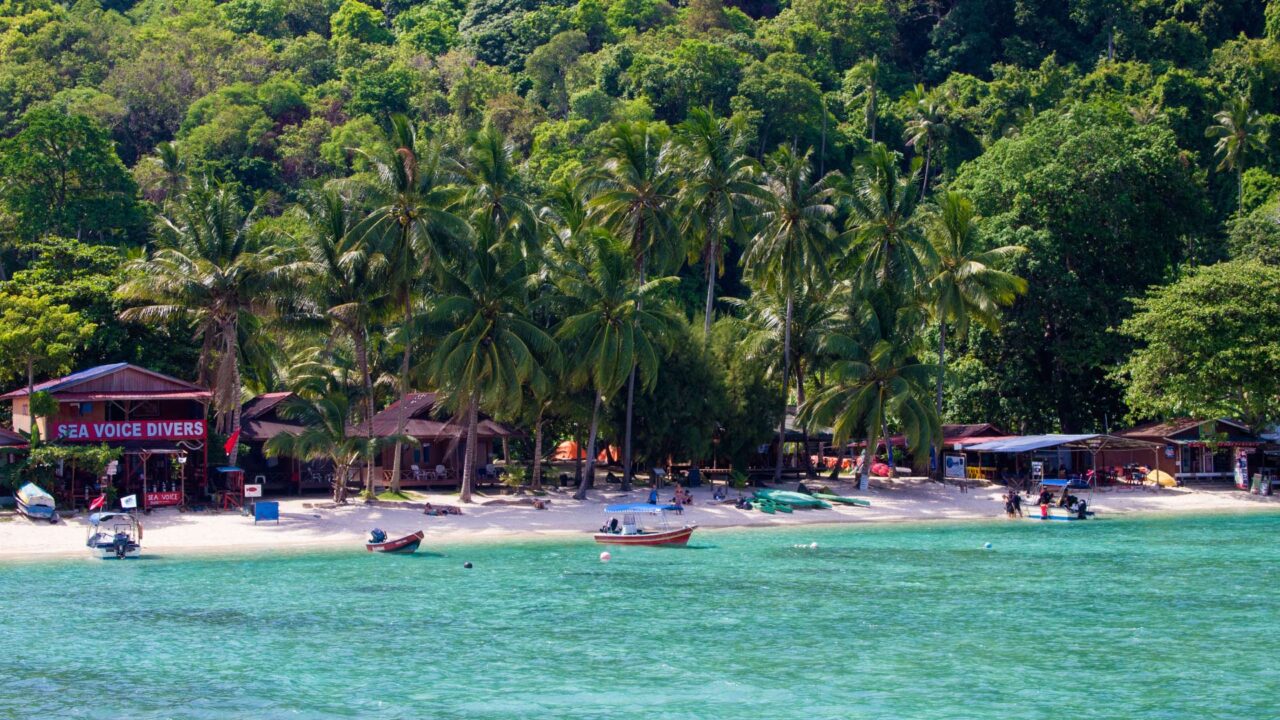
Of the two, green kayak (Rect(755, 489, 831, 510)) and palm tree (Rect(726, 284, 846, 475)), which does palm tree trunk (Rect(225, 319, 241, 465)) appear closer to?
green kayak (Rect(755, 489, 831, 510))

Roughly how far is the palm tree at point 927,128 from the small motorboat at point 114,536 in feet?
204

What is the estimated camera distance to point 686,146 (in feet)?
191

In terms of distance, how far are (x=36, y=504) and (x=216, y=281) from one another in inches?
411

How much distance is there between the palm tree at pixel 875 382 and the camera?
55656 mm

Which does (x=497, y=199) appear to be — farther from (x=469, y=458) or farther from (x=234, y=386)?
(x=234, y=386)

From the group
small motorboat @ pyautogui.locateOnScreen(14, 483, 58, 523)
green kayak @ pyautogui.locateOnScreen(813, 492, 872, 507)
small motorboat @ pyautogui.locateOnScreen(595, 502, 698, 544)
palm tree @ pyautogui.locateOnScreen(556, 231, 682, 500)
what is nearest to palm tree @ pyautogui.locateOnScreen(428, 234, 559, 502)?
palm tree @ pyautogui.locateOnScreen(556, 231, 682, 500)

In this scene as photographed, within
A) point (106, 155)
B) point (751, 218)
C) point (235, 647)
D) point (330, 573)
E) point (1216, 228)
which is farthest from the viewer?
point (1216, 228)

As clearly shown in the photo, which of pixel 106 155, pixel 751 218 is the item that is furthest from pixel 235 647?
pixel 106 155

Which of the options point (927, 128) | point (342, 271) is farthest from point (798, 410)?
point (927, 128)

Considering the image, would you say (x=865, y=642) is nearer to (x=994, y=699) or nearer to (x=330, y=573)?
(x=994, y=699)

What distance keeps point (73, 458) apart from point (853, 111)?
220ft

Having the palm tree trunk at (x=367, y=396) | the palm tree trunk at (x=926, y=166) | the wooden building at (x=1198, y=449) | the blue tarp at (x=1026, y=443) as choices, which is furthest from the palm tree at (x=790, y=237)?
the palm tree trunk at (x=926, y=166)

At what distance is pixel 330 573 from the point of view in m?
38.4

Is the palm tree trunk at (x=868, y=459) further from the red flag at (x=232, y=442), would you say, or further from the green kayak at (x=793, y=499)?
the red flag at (x=232, y=442)
